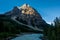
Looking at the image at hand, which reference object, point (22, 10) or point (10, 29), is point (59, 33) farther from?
point (22, 10)

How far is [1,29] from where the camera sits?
98.2 feet

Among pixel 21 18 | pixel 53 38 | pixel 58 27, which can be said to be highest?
pixel 21 18

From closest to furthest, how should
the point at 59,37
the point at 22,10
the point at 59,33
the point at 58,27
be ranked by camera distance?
1. the point at 59,37
2. the point at 59,33
3. the point at 58,27
4. the point at 22,10

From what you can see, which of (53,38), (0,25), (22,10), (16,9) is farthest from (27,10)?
(53,38)

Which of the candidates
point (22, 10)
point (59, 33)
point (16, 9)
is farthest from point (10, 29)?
point (22, 10)

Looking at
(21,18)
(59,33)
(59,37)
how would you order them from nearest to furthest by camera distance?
(59,37) → (59,33) → (21,18)

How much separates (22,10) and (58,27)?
4320 centimetres

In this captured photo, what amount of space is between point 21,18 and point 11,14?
6225 mm

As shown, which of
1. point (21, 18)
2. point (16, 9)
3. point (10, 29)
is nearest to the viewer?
point (10, 29)

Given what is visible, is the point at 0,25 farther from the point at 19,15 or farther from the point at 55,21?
the point at 19,15

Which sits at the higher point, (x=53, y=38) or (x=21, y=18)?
(x=21, y=18)

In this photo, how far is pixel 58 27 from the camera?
2155 cm

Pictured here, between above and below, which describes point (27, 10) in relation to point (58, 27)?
above

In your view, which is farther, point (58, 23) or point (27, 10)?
point (27, 10)
